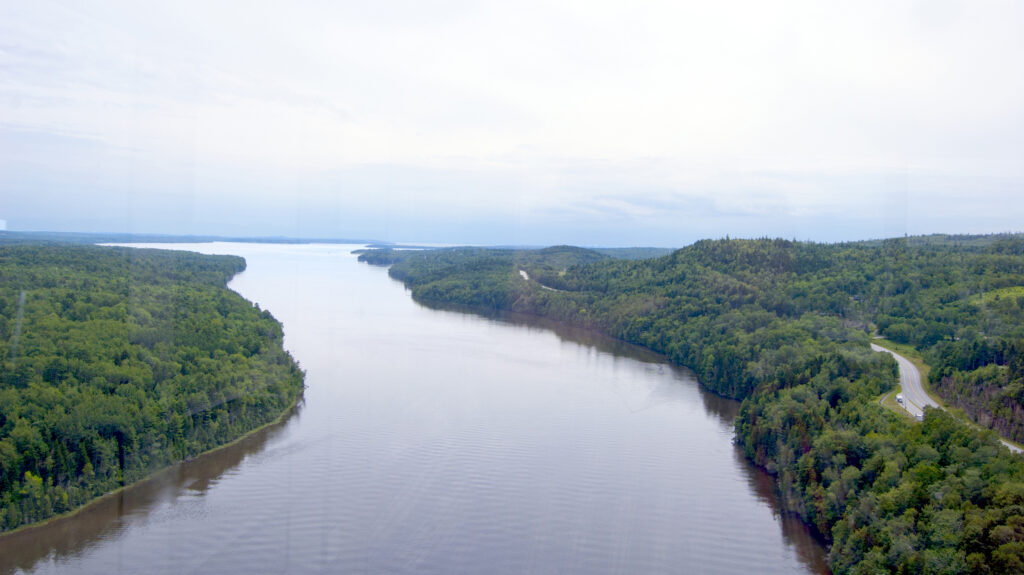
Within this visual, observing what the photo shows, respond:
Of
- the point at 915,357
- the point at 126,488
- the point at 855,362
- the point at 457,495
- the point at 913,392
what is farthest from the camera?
the point at 915,357

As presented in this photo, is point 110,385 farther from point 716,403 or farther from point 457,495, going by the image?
point 716,403

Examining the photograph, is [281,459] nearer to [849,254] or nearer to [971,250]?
[849,254]

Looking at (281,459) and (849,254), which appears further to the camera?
(849,254)

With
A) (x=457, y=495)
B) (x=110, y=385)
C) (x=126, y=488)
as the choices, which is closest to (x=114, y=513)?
(x=126, y=488)

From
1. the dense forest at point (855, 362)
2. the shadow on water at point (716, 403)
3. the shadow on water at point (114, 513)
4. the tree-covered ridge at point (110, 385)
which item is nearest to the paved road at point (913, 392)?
the dense forest at point (855, 362)

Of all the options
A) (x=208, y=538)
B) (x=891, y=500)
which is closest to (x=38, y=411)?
(x=208, y=538)

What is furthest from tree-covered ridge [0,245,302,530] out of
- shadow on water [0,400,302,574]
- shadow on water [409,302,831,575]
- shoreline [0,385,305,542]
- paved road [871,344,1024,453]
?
paved road [871,344,1024,453]
